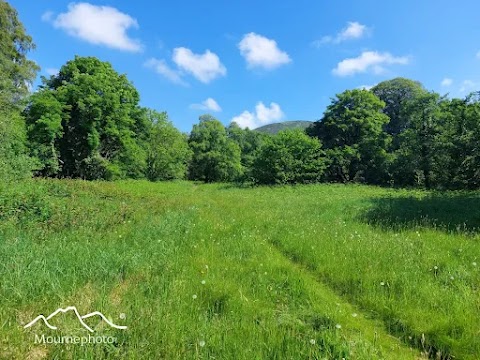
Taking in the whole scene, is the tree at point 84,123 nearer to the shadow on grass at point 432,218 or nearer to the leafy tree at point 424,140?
the shadow on grass at point 432,218

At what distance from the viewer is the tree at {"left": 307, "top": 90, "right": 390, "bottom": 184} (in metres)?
45.2

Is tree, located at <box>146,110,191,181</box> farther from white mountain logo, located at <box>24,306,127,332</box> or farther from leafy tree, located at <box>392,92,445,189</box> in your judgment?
white mountain logo, located at <box>24,306,127,332</box>

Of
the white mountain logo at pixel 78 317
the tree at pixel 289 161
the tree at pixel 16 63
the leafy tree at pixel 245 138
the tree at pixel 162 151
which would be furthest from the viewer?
the leafy tree at pixel 245 138

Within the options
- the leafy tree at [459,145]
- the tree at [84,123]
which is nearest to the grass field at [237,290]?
the leafy tree at [459,145]

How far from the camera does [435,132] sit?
1410 inches

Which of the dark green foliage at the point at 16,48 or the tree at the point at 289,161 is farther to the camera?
the tree at the point at 289,161

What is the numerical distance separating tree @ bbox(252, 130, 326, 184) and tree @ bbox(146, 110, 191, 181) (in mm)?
14381

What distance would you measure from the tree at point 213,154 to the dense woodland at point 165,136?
951 cm

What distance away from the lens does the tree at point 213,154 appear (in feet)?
206

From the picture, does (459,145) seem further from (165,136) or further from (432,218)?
(165,136)

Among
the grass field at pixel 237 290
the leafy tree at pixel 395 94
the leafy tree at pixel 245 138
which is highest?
the leafy tree at pixel 395 94

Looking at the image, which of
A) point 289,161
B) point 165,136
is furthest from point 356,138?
point 165,136

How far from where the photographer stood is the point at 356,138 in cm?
4797

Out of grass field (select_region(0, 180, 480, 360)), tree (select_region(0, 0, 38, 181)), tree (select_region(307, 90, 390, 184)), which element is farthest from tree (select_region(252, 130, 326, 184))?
grass field (select_region(0, 180, 480, 360))
